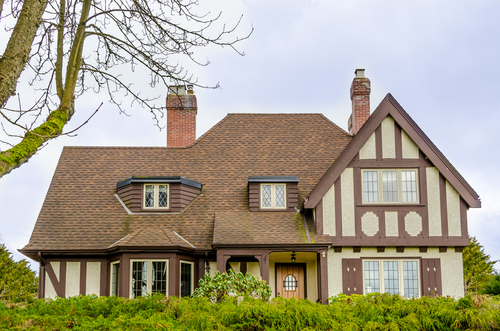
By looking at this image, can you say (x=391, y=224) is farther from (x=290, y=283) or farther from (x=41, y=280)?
(x=41, y=280)

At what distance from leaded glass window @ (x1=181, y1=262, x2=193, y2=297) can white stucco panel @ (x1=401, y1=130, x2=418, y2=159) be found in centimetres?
765

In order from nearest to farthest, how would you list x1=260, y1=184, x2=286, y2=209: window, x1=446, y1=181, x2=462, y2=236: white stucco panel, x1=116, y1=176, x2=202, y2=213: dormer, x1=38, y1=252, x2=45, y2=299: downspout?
x1=446, y1=181, x2=462, y2=236: white stucco panel < x1=38, y1=252, x2=45, y2=299: downspout < x1=260, y1=184, x2=286, y2=209: window < x1=116, y1=176, x2=202, y2=213: dormer

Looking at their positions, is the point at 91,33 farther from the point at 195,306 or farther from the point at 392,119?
the point at 392,119

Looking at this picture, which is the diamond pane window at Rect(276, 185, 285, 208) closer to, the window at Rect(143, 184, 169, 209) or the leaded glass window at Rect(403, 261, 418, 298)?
the window at Rect(143, 184, 169, 209)

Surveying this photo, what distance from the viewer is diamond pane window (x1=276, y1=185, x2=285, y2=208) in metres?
19.2

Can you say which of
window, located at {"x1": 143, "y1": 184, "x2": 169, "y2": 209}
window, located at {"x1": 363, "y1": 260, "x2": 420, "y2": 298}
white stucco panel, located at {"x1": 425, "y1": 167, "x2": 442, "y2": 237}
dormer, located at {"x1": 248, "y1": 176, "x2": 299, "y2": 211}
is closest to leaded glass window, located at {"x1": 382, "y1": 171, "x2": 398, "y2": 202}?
white stucco panel, located at {"x1": 425, "y1": 167, "x2": 442, "y2": 237}

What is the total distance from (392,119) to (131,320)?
434 inches

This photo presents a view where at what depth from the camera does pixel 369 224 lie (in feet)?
57.2

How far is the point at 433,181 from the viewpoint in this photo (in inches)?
695

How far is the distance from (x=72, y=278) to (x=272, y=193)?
699 centimetres

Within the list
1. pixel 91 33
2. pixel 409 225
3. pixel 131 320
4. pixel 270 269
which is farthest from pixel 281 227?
pixel 91 33

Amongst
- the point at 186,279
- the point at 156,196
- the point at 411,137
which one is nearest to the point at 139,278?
the point at 186,279

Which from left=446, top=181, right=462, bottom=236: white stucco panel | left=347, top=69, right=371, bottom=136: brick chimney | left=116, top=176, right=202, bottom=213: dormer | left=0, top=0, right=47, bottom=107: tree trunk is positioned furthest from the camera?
left=347, top=69, right=371, bottom=136: brick chimney

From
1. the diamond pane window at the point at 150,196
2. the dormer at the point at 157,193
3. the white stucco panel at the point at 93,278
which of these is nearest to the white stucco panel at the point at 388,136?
the dormer at the point at 157,193
